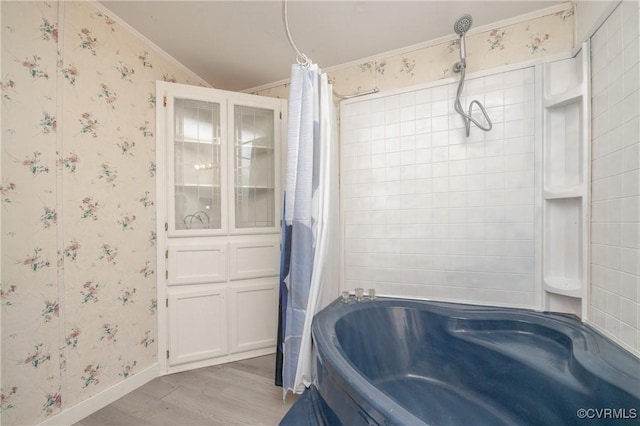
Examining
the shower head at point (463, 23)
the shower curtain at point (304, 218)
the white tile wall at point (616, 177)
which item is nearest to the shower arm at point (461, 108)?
the shower head at point (463, 23)

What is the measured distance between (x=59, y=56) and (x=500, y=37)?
2.45 m

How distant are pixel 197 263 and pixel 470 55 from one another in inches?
90.5

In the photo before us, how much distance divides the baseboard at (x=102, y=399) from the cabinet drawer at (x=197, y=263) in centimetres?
59

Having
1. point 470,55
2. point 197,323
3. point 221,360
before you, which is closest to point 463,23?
point 470,55

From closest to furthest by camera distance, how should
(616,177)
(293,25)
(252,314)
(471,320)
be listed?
1. (616,177)
2. (471,320)
3. (293,25)
4. (252,314)

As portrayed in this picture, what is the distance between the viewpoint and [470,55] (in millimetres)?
1604

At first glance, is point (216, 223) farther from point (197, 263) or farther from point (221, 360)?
point (221, 360)

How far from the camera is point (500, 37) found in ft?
A: 5.07

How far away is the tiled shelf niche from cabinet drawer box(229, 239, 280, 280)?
1.74 meters

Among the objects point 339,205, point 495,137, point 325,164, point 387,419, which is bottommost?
point 387,419

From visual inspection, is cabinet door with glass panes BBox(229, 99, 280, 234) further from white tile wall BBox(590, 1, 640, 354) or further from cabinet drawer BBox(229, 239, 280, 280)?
white tile wall BBox(590, 1, 640, 354)

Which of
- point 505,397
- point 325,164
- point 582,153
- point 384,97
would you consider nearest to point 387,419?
point 505,397

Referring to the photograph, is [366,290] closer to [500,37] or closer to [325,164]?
[325,164]
